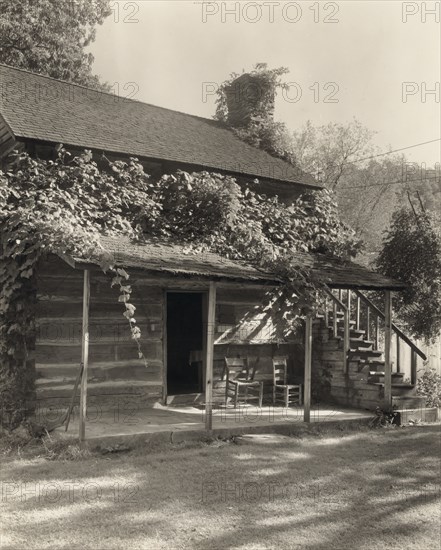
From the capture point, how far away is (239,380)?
12.1m

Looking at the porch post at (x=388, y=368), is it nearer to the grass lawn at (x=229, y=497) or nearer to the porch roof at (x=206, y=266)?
the porch roof at (x=206, y=266)

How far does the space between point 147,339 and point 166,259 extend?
2.62 m

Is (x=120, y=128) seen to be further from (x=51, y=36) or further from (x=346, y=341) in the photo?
(x=51, y=36)

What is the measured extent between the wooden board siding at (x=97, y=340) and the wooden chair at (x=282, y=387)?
2.65m

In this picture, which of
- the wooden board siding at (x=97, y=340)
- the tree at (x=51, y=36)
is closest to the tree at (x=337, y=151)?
the tree at (x=51, y=36)

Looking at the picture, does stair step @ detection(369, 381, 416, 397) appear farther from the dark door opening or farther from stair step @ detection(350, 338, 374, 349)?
the dark door opening

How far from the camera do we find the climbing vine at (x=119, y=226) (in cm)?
895

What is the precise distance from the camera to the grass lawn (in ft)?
17.6

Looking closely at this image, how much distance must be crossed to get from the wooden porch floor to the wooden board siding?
1.54ft

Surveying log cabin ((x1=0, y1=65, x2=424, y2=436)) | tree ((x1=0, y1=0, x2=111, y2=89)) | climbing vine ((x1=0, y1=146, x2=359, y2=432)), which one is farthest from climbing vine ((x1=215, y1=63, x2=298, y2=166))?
tree ((x1=0, y1=0, x2=111, y2=89))

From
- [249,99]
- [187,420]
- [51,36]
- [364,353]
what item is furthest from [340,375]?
[51,36]

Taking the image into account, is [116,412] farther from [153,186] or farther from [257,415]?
[153,186]

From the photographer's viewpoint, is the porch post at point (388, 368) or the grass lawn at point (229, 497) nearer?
the grass lawn at point (229, 497)

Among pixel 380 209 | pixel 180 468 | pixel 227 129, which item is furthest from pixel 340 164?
pixel 180 468
